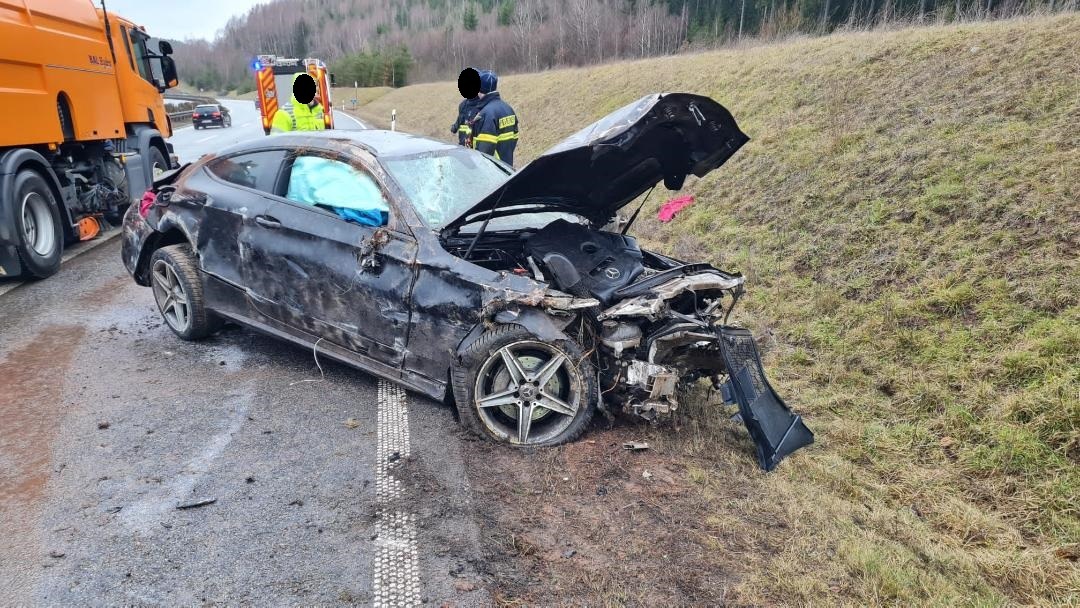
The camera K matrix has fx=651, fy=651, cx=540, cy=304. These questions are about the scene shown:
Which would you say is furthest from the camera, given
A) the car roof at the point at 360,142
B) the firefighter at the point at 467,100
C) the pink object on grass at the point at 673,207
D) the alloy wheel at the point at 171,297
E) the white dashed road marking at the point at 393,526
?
the pink object on grass at the point at 673,207

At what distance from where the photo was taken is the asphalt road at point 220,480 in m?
2.61

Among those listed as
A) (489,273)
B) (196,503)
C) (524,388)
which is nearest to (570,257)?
(489,273)

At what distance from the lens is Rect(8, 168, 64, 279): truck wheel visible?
630 cm

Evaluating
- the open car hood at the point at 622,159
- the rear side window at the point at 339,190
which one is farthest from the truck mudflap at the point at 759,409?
the rear side window at the point at 339,190

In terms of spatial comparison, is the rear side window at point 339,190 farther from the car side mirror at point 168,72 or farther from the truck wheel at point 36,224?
the car side mirror at point 168,72

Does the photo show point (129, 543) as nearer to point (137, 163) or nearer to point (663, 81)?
point (137, 163)

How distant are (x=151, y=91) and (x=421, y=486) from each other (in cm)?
936

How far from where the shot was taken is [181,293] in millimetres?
5004

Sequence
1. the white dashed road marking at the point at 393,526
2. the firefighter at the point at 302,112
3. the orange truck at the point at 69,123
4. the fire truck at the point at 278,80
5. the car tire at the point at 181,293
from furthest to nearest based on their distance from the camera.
→ the fire truck at the point at 278,80 < the firefighter at the point at 302,112 < the orange truck at the point at 69,123 < the car tire at the point at 181,293 < the white dashed road marking at the point at 393,526

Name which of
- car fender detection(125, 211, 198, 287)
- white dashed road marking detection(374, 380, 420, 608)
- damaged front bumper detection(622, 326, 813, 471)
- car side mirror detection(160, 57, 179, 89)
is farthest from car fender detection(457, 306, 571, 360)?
car side mirror detection(160, 57, 179, 89)

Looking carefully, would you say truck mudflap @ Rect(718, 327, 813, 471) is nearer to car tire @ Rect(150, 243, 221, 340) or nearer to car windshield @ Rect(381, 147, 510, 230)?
car windshield @ Rect(381, 147, 510, 230)

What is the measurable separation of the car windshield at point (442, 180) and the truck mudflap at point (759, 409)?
5.72 feet

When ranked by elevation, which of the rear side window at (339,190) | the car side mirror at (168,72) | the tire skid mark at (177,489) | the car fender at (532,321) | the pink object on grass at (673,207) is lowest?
the tire skid mark at (177,489)

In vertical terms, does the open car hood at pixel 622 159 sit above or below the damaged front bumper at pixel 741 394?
above
